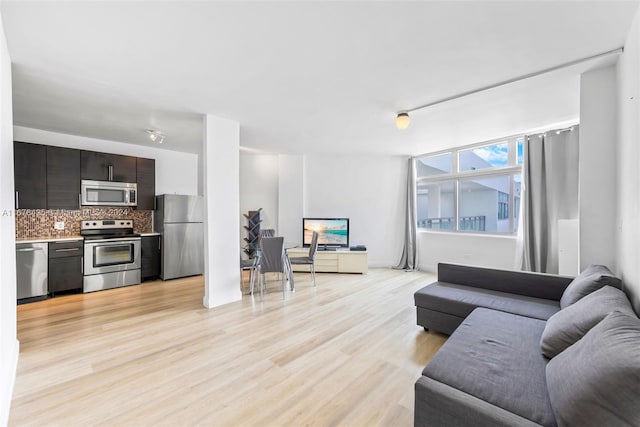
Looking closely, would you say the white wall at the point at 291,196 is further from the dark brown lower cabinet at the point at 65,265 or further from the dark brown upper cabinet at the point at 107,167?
the dark brown lower cabinet at the point at 65,265

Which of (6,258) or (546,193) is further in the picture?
(546,193)

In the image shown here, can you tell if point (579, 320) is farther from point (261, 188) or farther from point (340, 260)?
point (261, 188)

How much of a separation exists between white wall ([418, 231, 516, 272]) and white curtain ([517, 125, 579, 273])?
389 mm

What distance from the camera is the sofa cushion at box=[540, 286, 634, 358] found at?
4.74 feet

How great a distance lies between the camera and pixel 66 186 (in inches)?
161

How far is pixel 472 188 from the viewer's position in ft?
17.2

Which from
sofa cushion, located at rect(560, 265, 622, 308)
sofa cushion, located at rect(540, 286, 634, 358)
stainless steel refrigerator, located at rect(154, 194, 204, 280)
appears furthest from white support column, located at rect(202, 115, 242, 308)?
sofa cushion, located at rect(560, 265, 622, 308)

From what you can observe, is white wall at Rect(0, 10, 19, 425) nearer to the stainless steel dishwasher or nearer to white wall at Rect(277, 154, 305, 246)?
the stainless steel dishwasher

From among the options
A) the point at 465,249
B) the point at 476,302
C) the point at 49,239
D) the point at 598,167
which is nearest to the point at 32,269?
the point at 49,239

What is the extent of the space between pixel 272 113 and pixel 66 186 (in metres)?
3.52

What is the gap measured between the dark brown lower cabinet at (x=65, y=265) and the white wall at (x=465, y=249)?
614cm

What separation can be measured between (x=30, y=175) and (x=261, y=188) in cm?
369

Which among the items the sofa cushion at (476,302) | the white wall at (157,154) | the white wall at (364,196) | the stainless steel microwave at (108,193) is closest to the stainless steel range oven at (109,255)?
the stainless steel microwave at (108,193)

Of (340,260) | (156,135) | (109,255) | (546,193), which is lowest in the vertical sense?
(340,260)
